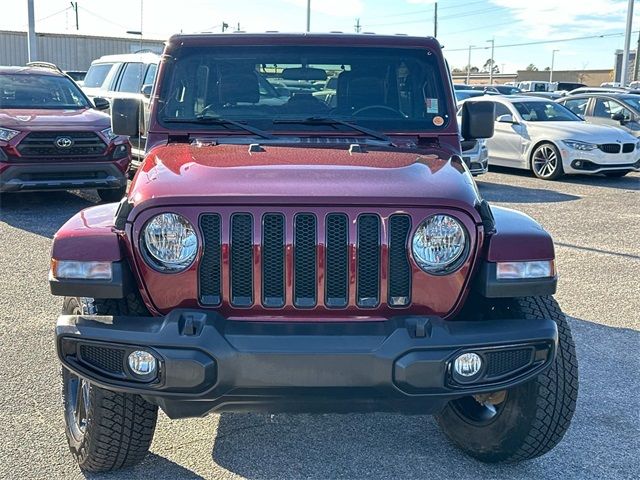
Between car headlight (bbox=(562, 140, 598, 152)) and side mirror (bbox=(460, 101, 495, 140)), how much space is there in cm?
904

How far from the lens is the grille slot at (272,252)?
2.76 meters

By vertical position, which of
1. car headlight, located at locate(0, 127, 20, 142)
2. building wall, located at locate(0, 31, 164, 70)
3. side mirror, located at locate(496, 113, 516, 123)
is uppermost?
building wall, located at locate(0, 31, 164, 70)

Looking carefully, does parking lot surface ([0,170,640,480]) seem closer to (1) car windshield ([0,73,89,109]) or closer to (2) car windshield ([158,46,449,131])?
(2) car windshield ([158,46,449,131])

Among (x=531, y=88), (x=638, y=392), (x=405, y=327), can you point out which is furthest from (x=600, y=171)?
(x=531, y=88)

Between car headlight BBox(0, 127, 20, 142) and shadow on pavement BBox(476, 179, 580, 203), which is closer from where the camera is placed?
car headlight BBox(0, 127, 20, 142)

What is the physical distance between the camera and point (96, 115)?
372 inches

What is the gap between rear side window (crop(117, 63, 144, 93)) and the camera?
1199cm

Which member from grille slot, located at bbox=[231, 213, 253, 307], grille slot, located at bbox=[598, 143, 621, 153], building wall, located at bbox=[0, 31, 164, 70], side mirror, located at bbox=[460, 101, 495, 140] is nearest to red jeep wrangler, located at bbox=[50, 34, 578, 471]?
grille slot, located at bbox=[231, 213, 253, 307]

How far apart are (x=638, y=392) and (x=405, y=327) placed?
7.14 ft

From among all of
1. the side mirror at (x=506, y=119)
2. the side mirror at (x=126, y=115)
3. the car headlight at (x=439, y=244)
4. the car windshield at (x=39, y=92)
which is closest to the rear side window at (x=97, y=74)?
the car windshield at (x=39, y=92)

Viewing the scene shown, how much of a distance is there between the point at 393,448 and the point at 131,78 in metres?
10.2

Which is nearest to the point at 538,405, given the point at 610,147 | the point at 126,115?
the point at 126,115

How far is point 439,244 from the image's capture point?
2828 mm

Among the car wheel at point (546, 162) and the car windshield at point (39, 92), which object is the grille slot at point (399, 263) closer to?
the car windshield at point (39, 92)
